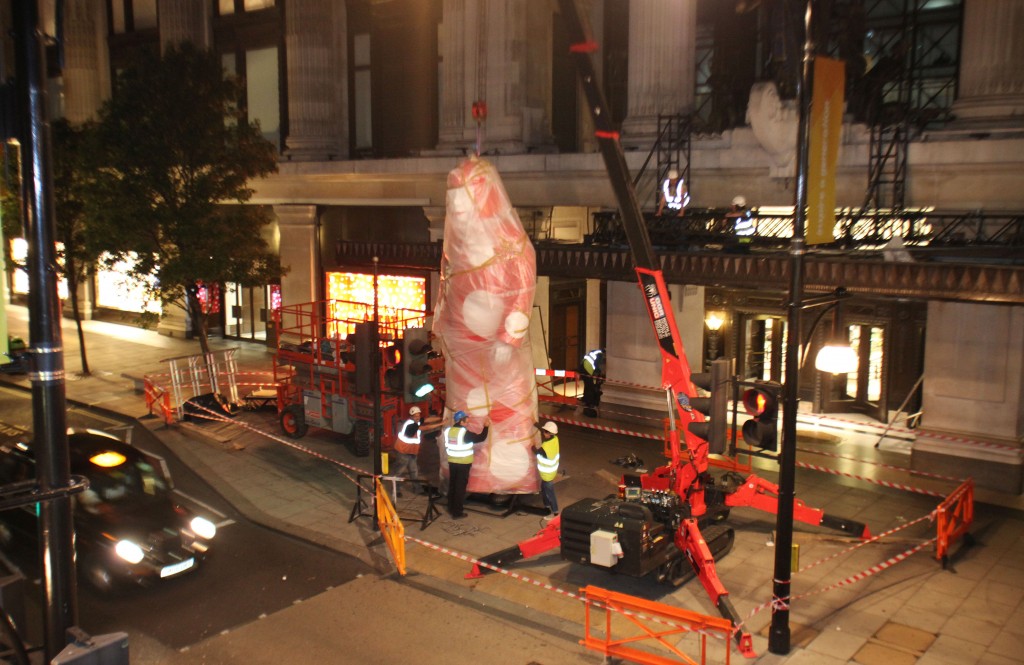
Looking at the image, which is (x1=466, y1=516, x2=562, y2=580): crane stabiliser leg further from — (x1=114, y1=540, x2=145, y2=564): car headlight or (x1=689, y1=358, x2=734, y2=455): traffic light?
(x1=114, y1=540, x2=145, y2=564): car headlight

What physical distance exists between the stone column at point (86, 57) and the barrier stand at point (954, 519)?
3217 centimetres

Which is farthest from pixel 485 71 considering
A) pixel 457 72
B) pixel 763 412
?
pixel 763 412

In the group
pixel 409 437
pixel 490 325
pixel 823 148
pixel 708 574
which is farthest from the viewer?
pixel 409 437

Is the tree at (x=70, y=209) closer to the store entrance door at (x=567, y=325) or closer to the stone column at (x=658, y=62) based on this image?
the store entrance door at (x=567, y=325)

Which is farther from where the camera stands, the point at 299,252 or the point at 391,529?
the point at 299,252

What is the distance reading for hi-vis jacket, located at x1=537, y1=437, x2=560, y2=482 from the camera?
12.8 metres

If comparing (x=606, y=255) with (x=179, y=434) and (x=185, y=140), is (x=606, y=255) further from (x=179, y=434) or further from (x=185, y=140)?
(x=185, y=140)

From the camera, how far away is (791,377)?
918cm

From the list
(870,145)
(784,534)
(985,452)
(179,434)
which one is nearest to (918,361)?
(985,452)

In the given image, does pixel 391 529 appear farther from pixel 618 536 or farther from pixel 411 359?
pixel 618 536

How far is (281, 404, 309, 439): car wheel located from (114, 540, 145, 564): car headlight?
7274mm

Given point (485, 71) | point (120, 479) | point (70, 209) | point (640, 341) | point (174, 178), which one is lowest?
point (120, 479)

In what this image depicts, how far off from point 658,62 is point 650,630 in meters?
14.0

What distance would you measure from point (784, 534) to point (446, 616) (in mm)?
4042
